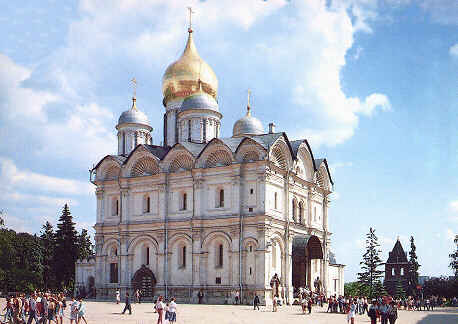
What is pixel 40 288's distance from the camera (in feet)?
189

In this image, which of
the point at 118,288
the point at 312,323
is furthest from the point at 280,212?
the point at 312,323

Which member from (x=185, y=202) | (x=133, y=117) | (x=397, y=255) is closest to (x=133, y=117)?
(x=133, y=117)

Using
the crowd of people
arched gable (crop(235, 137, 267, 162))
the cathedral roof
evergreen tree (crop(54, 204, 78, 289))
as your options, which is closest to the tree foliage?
evergreen tree (crop(54, 204, 78, 289))

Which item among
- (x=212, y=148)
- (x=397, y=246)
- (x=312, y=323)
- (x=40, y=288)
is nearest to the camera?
(x=312, y=323)

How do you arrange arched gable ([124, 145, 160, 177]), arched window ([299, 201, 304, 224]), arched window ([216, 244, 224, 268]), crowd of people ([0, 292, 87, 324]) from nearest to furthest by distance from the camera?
crowd of people ([0, 292, 87, 324])
arched window ([216, 244, 224, 268])
arched gable ([124, 145, 160, 177])
arched window ([299, 201, 304, 224])

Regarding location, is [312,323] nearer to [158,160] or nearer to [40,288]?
[158,160]

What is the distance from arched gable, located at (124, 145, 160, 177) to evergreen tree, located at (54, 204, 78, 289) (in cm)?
1337

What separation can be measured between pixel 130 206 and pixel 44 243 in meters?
20.3

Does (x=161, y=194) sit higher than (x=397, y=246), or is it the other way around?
(x=161, y=194)

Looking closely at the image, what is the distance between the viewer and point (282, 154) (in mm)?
42812

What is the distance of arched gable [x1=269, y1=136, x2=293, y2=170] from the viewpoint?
41938 mm

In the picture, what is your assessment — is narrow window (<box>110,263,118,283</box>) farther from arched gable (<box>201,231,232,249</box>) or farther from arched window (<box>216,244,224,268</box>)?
arched window (<box>216,244,224,268</box>)

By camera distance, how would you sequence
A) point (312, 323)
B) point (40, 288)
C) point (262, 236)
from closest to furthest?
point (312, 323) → point (262, 236) → point (40, 288)

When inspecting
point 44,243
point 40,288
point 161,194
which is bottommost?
point 40,288
